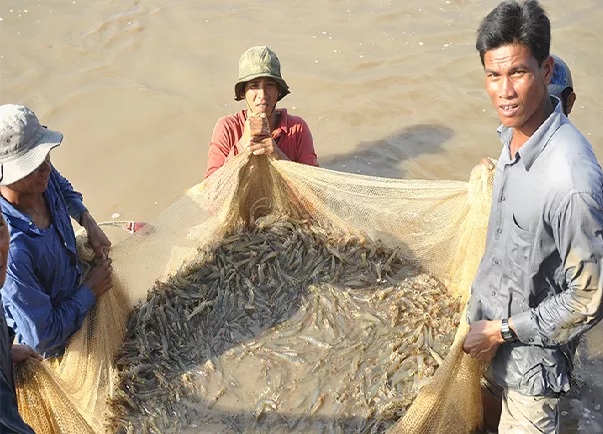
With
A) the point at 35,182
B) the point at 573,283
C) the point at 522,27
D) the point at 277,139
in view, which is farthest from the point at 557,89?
the point at 35,182

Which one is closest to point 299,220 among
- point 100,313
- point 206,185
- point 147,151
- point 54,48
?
point 206,185

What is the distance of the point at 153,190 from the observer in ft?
18.1

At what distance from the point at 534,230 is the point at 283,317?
1.57m

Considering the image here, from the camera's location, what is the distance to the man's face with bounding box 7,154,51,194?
2.71 m

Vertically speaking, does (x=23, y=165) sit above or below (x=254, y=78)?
below

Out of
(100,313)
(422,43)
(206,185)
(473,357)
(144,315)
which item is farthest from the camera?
(422,43)

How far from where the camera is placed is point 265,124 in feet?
12.0

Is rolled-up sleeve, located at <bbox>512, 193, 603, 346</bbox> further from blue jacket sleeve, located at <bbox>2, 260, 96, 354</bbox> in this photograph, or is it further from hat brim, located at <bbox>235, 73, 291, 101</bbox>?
hat brim, located at <bbox>235, 73, 291, 101</bbox>

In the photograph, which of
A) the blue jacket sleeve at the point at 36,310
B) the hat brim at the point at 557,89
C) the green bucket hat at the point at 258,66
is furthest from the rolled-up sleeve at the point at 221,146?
the hat brim at the point at 557,89

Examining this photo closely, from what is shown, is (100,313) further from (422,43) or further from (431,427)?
(422,43)

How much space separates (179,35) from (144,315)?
4.91 m

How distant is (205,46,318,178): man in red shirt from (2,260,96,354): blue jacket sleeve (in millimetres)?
1372

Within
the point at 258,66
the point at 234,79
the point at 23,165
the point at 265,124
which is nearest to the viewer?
the point at 23,165

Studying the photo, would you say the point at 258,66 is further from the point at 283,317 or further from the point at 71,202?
the point at 283,317
